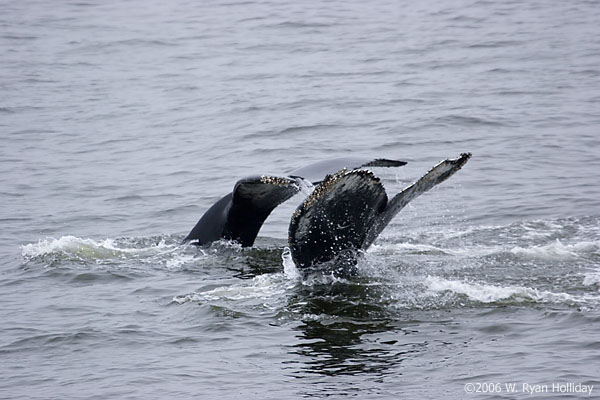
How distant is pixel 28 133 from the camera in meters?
18.0

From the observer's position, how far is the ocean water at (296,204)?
665cm

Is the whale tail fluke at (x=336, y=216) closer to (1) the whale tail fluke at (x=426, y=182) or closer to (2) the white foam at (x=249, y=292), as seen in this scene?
(1) the whale tail fluke at (x=426, y=182)

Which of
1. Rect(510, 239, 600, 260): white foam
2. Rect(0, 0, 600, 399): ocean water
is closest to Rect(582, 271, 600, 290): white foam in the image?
Rect(0, 0, 600, 399): ocean water

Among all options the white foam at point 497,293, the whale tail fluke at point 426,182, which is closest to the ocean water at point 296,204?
the white foam at point 497,293

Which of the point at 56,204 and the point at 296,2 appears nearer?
the point at 56,204

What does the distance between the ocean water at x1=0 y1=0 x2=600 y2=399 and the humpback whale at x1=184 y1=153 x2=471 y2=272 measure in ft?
1.32

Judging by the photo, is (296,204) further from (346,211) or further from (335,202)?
(335,202)

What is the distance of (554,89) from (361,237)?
1185cm

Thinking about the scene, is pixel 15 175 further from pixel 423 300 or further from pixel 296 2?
pixel 296 2

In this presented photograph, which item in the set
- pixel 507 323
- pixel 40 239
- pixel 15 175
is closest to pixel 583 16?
pixel 15 175

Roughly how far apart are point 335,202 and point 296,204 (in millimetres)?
5562

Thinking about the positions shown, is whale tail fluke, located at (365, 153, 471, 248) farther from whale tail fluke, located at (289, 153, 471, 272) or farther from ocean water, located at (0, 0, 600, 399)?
ocean water, located at (0, 0, 600, 399)

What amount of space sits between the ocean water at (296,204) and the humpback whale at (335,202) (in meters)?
0.40

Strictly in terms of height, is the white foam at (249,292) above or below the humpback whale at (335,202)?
below
